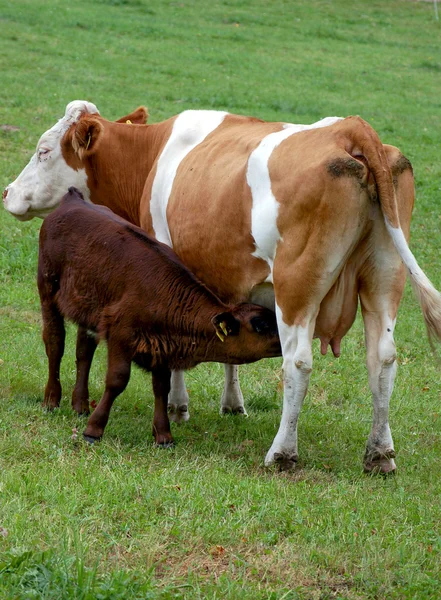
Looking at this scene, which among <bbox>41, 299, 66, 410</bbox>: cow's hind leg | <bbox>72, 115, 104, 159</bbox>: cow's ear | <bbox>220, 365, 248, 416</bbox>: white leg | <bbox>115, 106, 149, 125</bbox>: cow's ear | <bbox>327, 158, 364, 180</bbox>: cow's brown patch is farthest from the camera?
<bbox>115, 106, 149, 125</bbox>: cow's ear

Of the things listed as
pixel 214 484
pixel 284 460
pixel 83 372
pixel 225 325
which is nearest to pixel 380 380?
pixel 284 460

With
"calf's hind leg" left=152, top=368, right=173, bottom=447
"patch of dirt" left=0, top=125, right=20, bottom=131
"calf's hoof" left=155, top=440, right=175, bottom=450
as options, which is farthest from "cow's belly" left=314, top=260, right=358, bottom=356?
"patch of dirt" left=0, top=125, right=20, bottom=131

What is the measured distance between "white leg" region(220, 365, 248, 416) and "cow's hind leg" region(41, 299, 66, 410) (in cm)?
126

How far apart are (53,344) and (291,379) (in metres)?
2.01

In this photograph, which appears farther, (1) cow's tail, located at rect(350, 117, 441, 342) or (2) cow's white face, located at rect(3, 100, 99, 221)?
(2) cow's white face, located at rect(3, 100, 99, 221)

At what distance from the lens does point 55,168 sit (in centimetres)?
784

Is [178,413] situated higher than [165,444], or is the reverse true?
[165,444]

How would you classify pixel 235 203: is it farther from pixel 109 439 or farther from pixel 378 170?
pixel 109 439

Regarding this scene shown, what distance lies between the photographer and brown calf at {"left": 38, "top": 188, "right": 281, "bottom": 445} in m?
5.98

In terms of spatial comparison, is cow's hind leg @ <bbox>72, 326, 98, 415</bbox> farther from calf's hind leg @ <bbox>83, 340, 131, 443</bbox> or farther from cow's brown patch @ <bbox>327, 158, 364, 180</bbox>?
cow's brown patch @ <bbox>327, 158, 364, 180</bbox>

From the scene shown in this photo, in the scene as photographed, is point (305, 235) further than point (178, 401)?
No

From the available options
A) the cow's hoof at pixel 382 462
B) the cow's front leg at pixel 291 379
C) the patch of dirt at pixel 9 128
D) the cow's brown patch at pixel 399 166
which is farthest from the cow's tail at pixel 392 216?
the patch of dirt at pixel 9 128

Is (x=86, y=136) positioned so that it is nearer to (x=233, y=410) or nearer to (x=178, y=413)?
(x=178, y=413)

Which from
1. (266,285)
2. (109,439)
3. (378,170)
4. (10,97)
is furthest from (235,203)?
(10,97)
